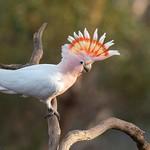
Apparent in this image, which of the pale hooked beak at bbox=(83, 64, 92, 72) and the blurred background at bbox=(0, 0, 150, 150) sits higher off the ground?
the blurred background at bbox=(0, 0, 150, 150)

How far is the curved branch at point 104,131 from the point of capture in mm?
1560

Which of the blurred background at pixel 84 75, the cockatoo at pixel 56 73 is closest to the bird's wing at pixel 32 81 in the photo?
the cockatoo at pixel 56 73

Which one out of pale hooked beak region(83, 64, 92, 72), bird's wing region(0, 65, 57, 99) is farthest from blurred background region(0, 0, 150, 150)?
pale hooked beak region(83, 64, 92, 72)

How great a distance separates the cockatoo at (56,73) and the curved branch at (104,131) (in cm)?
16

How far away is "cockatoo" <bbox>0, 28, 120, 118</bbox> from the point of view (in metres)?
1.67

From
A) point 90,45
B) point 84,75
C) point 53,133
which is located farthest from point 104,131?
point 84,75

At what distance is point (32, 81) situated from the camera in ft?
5.82

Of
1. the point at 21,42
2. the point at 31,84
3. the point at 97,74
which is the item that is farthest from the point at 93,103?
the point at 31,84

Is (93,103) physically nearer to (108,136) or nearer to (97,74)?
(97,74)

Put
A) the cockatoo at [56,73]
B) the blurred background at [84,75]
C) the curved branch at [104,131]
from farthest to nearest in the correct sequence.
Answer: the blurred background at [84,75]
the cockatoo at [56,73]
the curved branch at [104,131]

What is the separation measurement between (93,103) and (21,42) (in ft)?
2.90

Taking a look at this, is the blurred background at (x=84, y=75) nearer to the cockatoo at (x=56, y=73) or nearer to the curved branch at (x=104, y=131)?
the cockatoo at (x=56, y=73)

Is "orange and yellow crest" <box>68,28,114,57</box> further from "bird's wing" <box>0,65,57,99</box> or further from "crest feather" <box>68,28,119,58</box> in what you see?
"bird's wing" <box>0,65,57,99</box>

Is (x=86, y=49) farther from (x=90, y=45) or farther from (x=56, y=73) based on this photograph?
(x=56, y=73)
